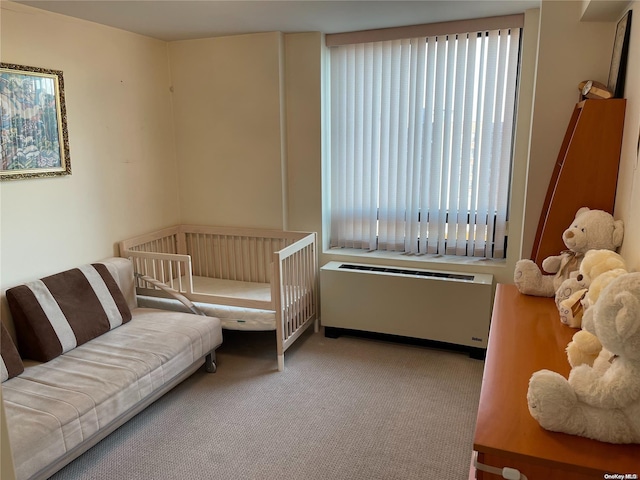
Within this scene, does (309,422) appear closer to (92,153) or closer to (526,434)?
(526,434)

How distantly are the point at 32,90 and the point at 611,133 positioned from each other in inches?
121

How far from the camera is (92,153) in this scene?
10.4ft

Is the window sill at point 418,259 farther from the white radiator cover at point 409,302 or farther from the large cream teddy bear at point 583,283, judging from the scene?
the large cream teddy bear at point 583,283

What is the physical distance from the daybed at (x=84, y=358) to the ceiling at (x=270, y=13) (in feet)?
5.34

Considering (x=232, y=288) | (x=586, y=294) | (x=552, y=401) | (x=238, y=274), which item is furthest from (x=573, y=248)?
(x=238, y=274)

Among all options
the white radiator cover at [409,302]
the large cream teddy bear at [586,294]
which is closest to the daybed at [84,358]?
the white radiator cover at [409,302]

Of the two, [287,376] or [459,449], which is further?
[287,376]

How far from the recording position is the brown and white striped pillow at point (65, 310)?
8.38ft

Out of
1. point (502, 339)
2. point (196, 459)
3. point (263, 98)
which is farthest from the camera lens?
point (263, 98)

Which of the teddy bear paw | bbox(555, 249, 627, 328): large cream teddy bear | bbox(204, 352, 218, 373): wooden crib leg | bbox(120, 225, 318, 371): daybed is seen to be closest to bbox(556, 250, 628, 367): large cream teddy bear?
bbox(555, 249, 627, 328): large cream teddy bear

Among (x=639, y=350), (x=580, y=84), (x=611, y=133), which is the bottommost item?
(x=639, y=350)

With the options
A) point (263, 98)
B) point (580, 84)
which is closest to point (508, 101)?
point (580, 84)

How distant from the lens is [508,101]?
3.17 m

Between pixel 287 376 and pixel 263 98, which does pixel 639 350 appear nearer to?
pixel 287 376
